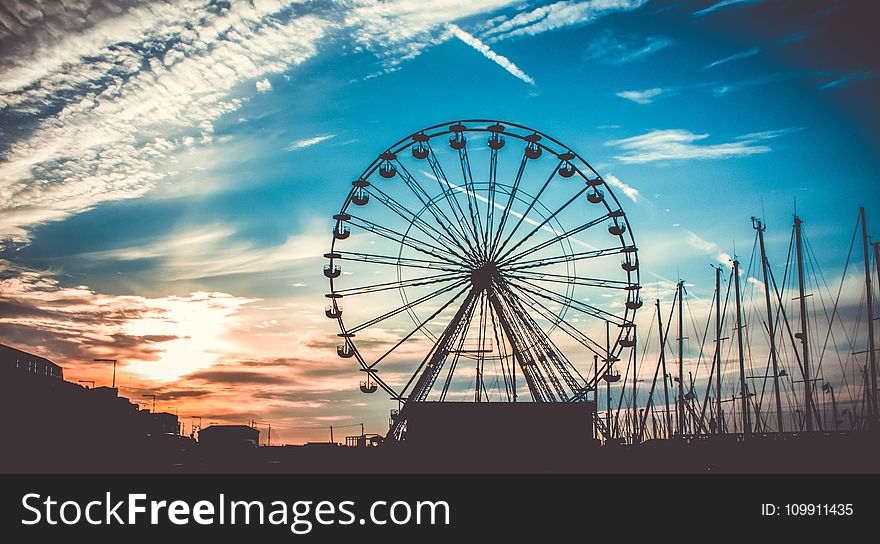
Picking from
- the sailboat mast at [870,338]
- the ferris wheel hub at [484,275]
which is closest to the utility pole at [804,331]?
the sailboat mast at [870,338]

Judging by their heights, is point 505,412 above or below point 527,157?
below

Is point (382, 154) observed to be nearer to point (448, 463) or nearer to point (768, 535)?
point (448, 463)

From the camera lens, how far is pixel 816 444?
5725cm

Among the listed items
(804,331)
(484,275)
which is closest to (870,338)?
(804,331)

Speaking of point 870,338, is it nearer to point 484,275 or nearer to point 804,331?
point 804,331

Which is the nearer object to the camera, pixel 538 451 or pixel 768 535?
pixel 768 535

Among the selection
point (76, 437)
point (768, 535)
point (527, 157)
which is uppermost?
point (527, 157)

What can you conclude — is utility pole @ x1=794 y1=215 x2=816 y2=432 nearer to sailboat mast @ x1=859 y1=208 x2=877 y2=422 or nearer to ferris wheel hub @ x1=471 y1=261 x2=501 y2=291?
sailboat mast @ x1=859 y1=208 x2=877 y2=422

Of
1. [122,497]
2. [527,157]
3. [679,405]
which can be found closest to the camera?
[122,497]

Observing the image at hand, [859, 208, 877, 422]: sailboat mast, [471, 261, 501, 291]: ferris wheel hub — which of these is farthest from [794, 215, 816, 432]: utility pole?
[471, 261, 501, 291]: ferris wheel hub

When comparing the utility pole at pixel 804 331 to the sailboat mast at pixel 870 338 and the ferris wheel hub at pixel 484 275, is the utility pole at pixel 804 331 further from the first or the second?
the ferris wheel hub at pixel 484 275

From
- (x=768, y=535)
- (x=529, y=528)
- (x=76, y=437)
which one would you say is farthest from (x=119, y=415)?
(x=768, y=535)

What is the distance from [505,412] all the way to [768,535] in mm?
22291

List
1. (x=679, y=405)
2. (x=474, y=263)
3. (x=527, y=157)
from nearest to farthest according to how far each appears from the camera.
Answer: (x=474, y=263)
(x=527, y=157)
(x=679, y=405)
